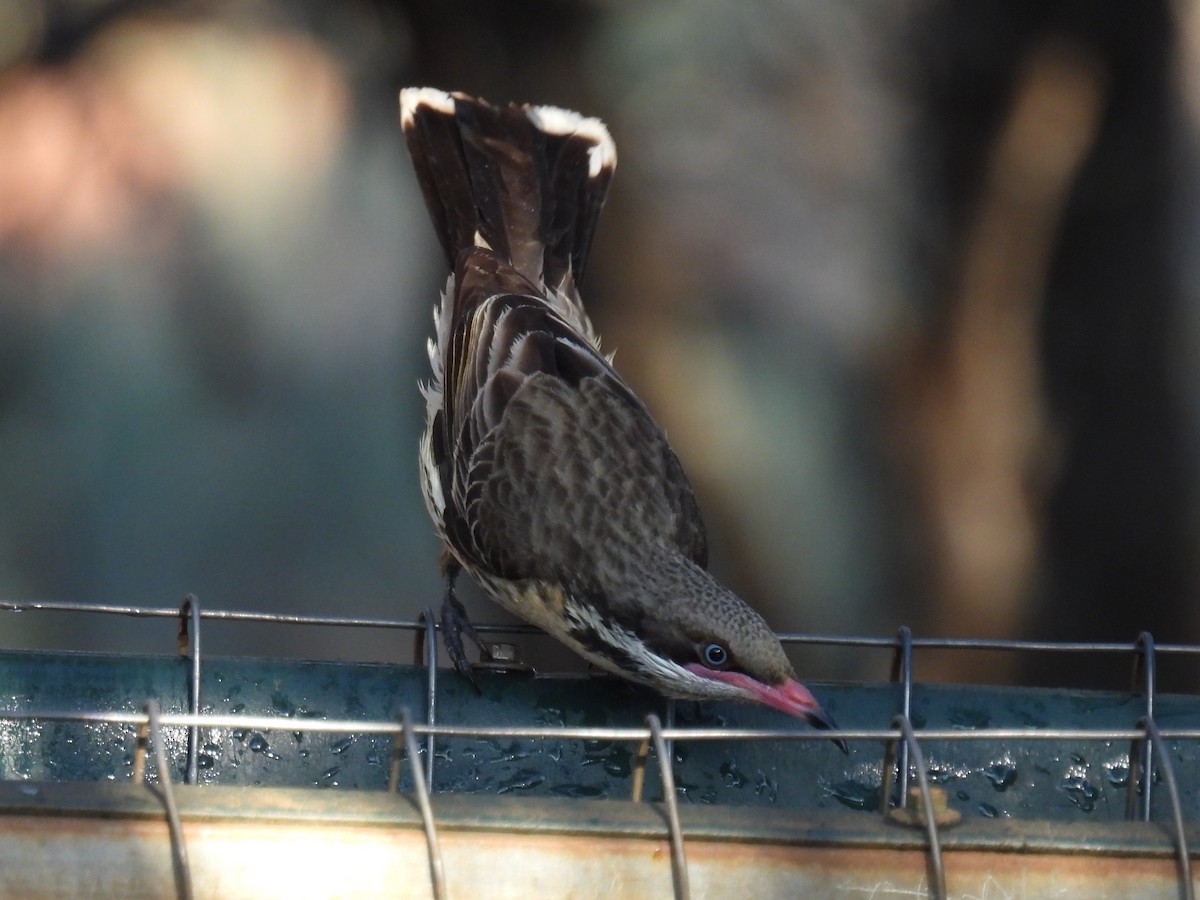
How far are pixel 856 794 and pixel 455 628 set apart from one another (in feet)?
4.36

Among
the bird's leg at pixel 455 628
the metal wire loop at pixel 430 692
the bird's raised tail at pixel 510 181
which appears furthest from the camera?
the bird's raised tail at pixel 510 181

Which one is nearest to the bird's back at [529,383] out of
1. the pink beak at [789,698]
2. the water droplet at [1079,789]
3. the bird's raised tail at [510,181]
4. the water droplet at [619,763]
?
the bird's raised tail at [510,181]

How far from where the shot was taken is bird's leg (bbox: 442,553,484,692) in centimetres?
334

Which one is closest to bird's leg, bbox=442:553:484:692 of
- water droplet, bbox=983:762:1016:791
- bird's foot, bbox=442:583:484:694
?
bird's foot, bbox=442:583:484:694

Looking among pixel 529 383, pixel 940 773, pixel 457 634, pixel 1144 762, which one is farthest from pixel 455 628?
pixel 1144 762

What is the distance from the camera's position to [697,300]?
18.0ft

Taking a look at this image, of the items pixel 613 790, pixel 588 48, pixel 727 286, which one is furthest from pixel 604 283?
pixel 613 790

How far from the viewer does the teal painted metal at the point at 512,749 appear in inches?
116

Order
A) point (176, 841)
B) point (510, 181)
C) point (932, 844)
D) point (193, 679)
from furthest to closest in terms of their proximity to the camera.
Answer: point (510, 181) → point (193, 679) → point (932, 844) → point (176, 841)

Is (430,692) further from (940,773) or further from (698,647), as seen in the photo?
(940,773)

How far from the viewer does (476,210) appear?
16.4 feet

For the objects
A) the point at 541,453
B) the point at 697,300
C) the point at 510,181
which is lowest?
the point at 541,453

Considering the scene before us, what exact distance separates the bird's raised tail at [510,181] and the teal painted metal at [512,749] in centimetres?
212

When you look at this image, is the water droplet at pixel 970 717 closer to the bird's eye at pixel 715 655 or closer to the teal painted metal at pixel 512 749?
the teal painted metal at pixel 512 749
